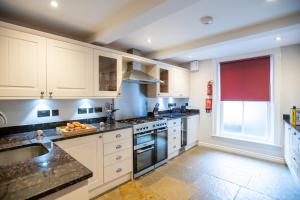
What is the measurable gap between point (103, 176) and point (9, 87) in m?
1.59

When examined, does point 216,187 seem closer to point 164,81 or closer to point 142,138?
point 142,138

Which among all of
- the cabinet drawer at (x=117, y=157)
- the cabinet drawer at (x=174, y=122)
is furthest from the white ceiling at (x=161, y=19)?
the cabinet drawer at (x=117, y=157)

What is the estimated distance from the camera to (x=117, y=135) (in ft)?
7.91

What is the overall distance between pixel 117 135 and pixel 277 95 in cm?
340

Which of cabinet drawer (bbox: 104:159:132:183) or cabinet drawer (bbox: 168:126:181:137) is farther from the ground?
cabinet drawer (bbox: 168:126:181:137)

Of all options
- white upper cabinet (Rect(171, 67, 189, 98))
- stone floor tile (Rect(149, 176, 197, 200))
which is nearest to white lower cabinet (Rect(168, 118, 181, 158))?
white upper cabinet (Rect(171, 67, 189, 98))

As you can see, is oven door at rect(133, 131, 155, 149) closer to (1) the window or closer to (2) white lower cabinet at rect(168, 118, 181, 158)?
(2) white lower cabinet at rect(168, 118, 181, 158)

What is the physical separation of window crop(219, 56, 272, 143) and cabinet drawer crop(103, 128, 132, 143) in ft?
9.35

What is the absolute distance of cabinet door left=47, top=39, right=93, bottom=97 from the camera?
2.01m

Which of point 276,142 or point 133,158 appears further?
point 276,142

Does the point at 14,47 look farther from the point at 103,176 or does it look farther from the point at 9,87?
the point at 103,176

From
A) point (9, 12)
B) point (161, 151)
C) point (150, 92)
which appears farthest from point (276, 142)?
point (9, 12)

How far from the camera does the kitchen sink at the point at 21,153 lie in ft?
5.02

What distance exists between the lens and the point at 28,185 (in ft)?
2.82
